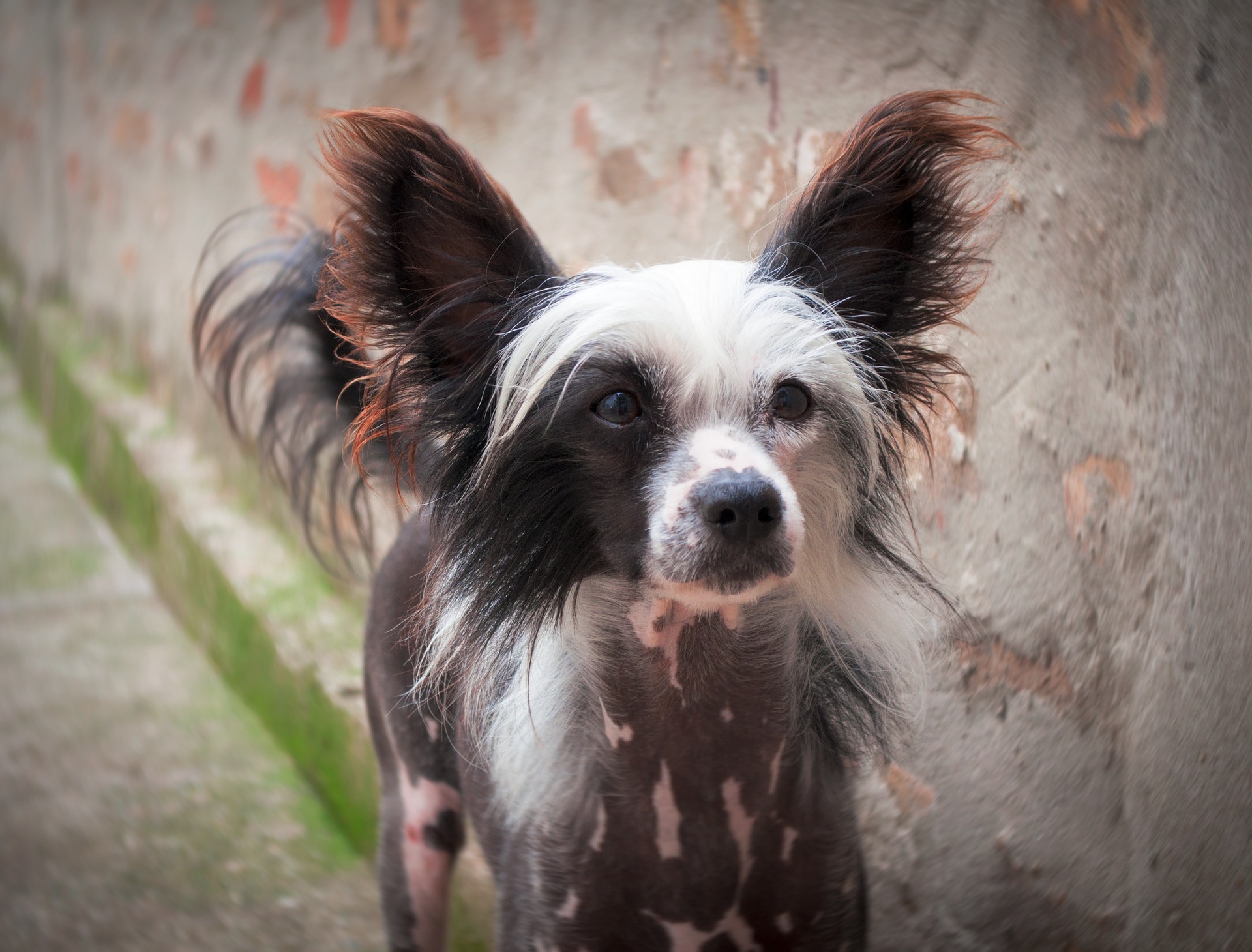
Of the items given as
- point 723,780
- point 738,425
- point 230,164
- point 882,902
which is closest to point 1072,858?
point 882,902

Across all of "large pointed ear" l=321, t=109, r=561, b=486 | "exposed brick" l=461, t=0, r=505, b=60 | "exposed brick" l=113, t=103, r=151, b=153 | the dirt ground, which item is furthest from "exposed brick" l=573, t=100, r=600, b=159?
"exposed brick" l=113, t=103, r=151, b=153

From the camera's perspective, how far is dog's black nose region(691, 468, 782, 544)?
5.16 ft

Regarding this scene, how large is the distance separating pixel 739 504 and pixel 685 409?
0.19 metres

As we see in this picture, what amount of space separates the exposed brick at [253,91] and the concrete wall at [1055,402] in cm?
186

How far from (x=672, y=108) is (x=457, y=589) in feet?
5.01

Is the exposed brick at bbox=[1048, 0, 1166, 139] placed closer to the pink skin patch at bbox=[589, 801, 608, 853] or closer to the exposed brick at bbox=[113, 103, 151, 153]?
the pink skin patch at bbox=[589, 801, 608, 853]

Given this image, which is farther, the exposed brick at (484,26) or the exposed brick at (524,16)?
the exposed brick at (484,26)

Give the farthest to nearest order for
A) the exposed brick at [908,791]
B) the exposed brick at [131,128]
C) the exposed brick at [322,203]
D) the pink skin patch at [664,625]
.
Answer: the exposed brick at [131,128]
the exposed brick at [322,203]
the exposed brick at [908,791]
the pink skin patch at [664,625]

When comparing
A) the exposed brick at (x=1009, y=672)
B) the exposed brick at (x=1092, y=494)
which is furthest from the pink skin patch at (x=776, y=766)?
the exposed brick at (x=1092, y=494)

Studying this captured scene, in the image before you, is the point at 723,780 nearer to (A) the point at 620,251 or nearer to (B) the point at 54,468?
(A) the point at 620,251

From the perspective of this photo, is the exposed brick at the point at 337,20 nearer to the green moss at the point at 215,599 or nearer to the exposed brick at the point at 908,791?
the green moss at the point at 215,599

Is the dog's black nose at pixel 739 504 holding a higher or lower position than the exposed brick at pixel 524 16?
lower

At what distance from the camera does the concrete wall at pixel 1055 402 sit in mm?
1878

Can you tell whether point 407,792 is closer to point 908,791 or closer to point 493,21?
point 908,791
